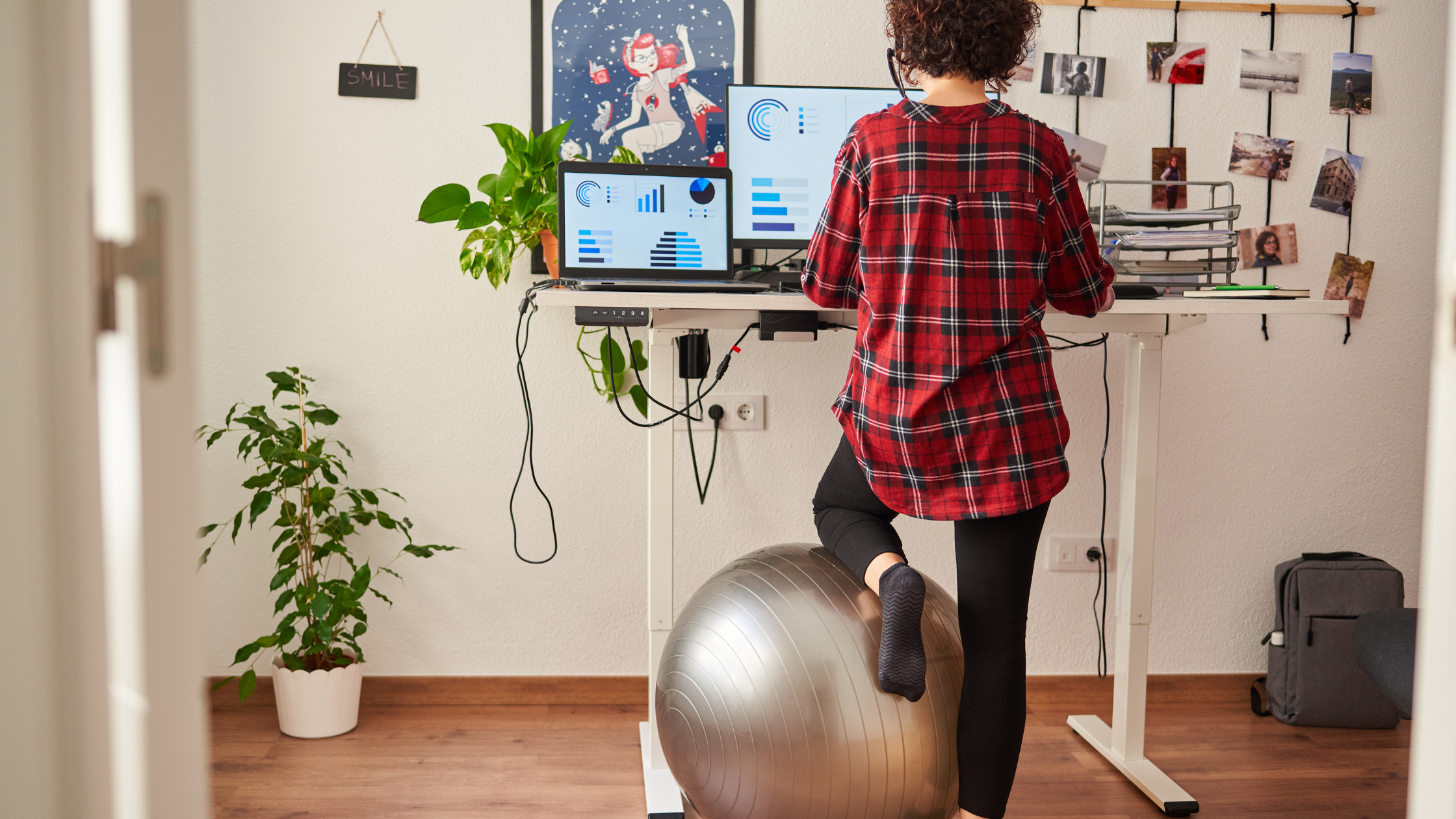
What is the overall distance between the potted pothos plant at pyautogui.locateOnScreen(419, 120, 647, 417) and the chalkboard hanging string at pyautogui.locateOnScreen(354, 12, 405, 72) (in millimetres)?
374

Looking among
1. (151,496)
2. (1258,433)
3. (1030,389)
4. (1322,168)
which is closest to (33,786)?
(151,496)

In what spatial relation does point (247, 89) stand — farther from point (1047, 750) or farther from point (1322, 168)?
point (1322, 168)

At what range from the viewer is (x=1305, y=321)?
91.1 inches

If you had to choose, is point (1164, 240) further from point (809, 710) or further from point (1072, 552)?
point (809, 710)

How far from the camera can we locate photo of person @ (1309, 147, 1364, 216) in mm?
2279

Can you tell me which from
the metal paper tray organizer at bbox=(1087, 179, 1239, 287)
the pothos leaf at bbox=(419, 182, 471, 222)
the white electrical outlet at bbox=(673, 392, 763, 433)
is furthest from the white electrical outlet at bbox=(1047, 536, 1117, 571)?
the pothos leaf at bbox=(419, 182, 471, 222)

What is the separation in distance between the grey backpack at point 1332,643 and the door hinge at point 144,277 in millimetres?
2399

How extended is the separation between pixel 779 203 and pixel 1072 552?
3.64 ft

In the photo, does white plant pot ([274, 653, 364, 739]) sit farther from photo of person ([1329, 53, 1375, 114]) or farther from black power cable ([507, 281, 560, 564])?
photo of person ([1329, 53, 1375, 114])

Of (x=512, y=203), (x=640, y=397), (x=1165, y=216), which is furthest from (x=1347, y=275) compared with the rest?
(x=512, y=203)

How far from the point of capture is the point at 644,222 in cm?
182

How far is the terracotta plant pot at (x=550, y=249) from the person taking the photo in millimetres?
1942

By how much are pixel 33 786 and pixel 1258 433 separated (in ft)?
8.17

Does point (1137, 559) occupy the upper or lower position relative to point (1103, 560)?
upper
